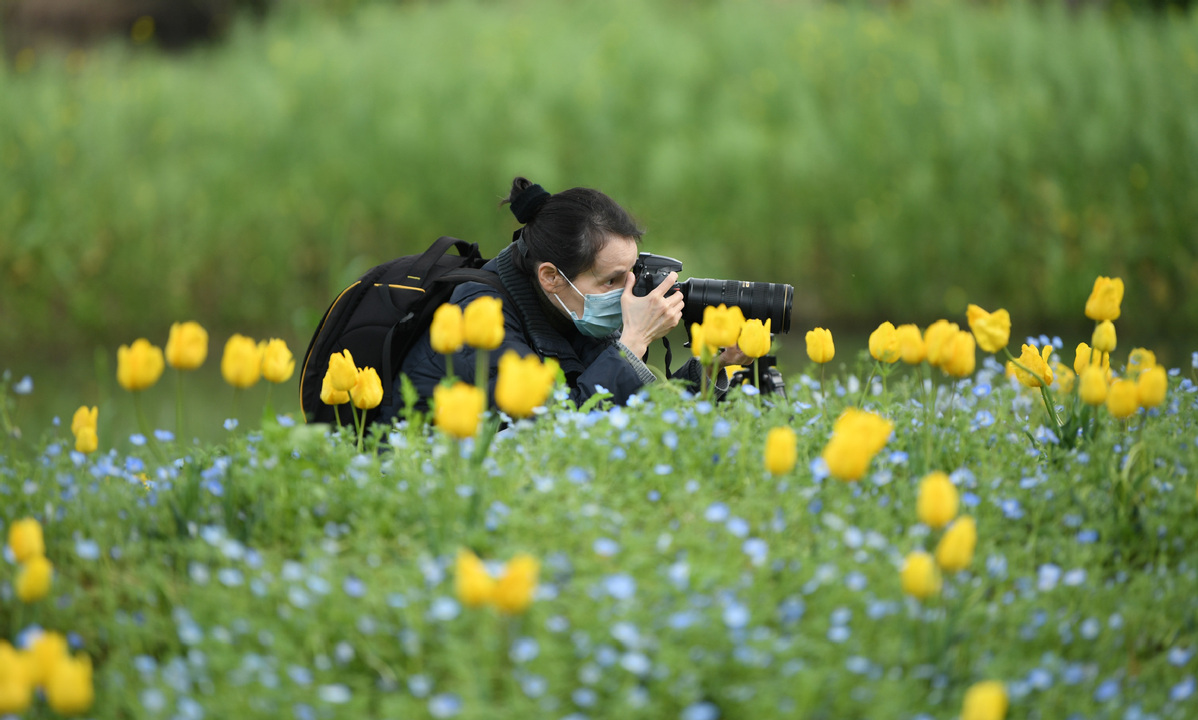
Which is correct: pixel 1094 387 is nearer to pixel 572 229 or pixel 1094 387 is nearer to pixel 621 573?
pixel 621 573

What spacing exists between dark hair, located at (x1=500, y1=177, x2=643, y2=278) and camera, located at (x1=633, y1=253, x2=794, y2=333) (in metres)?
0.13

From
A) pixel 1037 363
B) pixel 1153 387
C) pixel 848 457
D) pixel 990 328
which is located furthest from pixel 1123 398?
pixel 848 457

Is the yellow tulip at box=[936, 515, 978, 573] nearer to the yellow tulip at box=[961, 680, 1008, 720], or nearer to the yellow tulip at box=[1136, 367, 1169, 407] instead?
the yellow tulip at box=[961, 680, 1008, 720]

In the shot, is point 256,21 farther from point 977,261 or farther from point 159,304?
point 977,261

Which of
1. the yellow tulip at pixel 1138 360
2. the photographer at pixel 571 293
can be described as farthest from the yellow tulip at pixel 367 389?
the yellow tulip at pixel 1138 360

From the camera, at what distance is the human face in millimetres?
3018

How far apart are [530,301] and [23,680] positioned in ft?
6.25

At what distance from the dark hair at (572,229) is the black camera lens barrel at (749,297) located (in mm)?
273

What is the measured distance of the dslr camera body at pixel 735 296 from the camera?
111 inches

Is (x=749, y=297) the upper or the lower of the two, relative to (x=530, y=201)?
lower

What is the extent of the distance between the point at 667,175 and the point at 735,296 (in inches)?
157

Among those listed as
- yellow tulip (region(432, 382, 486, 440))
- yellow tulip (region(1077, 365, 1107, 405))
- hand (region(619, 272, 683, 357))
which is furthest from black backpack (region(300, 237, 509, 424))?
yellow tulip (region(1077, 365, 1107, 405))

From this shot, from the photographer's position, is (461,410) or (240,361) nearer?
(461,410)

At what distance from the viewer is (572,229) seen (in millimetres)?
2990
